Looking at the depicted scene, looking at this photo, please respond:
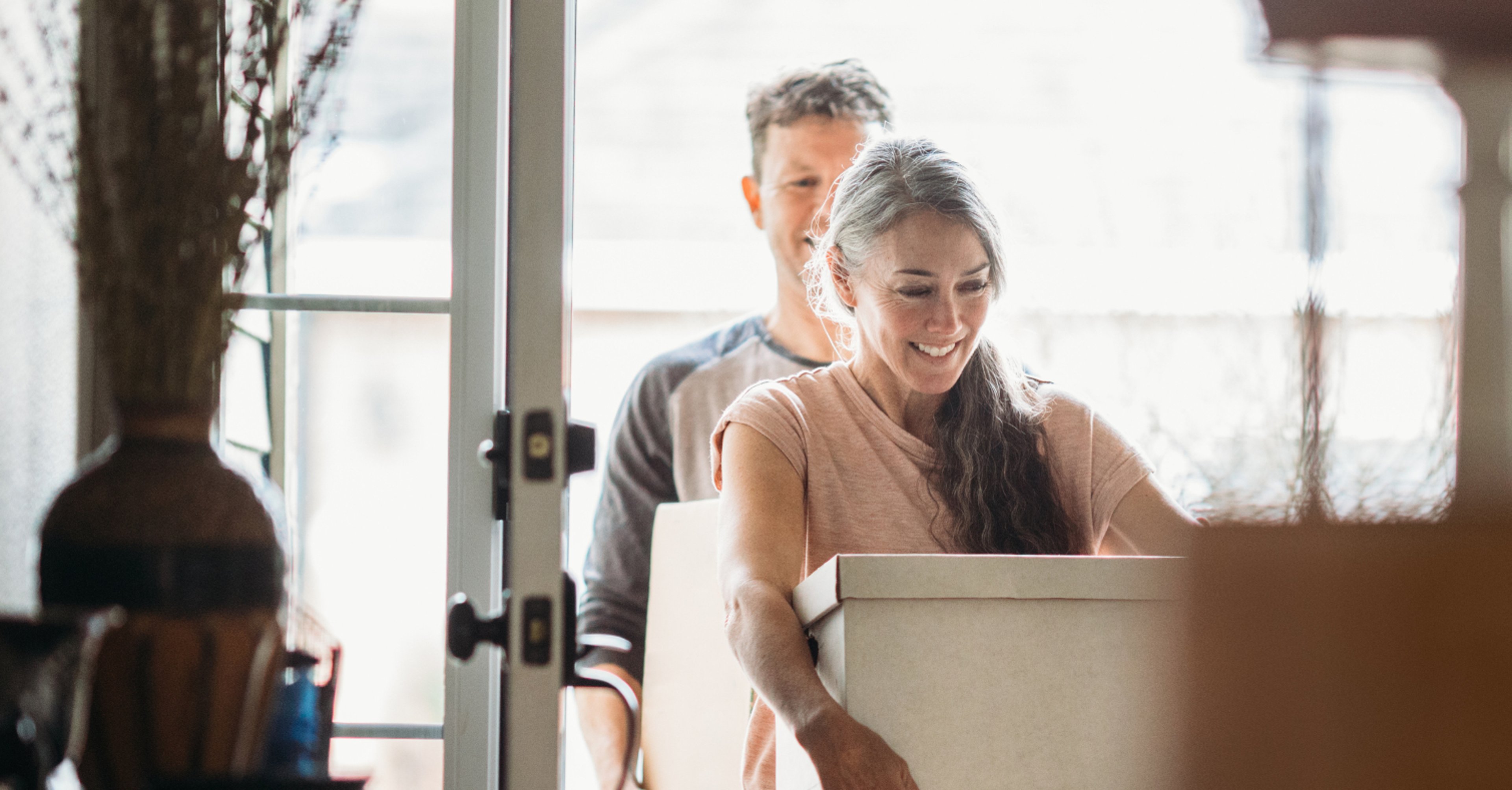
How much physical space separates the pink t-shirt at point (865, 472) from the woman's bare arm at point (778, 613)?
0.02m

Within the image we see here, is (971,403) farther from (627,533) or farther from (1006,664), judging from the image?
(627,533)

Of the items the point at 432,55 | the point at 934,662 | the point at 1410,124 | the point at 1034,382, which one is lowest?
the point at 934,662

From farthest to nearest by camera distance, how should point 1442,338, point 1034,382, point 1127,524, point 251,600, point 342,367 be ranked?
point 1034,382
point 1127,524
point 342,367
point 251,600
point 1442,338

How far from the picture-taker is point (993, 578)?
75 centimetres

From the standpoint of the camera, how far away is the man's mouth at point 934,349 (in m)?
1.22

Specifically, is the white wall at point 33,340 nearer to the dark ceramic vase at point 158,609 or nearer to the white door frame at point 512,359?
the dark ceramic vase at point 158,609

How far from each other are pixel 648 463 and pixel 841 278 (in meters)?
0.55

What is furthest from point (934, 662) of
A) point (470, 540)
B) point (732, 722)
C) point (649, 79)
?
point (649, 79)

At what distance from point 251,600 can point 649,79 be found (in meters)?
2.15

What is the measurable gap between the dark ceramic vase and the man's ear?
4.28ft

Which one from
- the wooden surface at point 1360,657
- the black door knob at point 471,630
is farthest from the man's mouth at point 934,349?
the wooden surface at point 1360,657

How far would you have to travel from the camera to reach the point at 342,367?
2.77ft

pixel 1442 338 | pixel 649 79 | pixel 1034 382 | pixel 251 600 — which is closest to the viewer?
pixel 1442 338

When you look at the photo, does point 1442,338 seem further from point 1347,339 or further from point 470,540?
point 470,540
